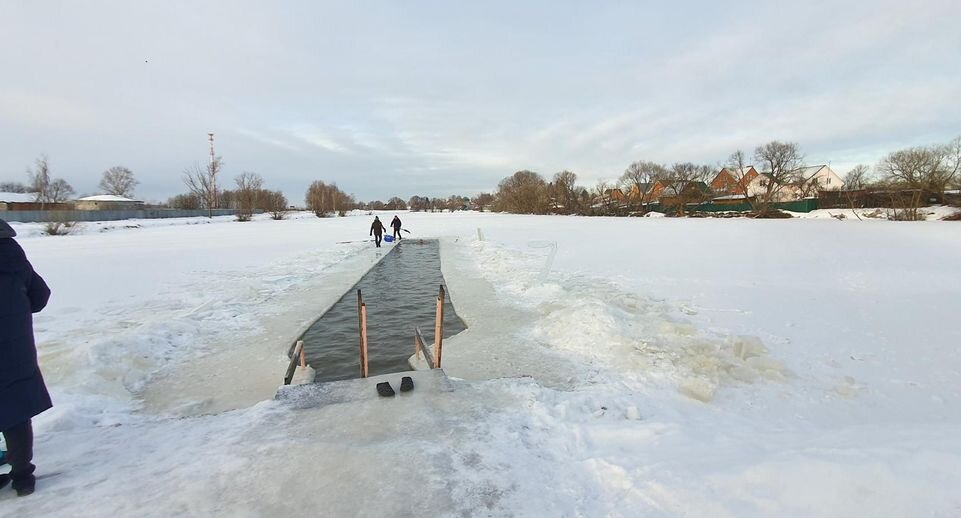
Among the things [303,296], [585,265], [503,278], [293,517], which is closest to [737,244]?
[585,265]

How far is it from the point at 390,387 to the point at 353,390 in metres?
0.39

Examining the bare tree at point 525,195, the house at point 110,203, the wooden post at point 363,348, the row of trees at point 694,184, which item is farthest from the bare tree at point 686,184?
the house at point 110,203

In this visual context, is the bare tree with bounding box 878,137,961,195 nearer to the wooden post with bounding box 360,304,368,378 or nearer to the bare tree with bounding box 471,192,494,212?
the wooden post with bounding box 360,304,368,378

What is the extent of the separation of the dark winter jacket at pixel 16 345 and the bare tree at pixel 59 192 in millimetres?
79784

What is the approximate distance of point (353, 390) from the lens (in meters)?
4.45

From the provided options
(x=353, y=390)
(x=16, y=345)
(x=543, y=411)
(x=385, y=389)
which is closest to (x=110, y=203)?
(x=353, y=390)

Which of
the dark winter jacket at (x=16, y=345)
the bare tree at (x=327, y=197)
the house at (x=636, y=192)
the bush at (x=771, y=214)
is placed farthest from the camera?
the bare tree at (x=327, y=197)

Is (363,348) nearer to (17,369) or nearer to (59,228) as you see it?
(17,369)

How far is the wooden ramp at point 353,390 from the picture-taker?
423cm

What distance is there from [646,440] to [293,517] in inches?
105

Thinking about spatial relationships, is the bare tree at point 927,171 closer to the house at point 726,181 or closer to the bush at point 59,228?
the house at point 726,181

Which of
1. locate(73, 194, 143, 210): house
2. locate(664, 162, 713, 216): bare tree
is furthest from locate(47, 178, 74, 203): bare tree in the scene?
locate(664, 162, 713, 216): bare tree

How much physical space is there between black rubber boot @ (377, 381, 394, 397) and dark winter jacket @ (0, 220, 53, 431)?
2.35 m

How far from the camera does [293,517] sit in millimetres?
2598
